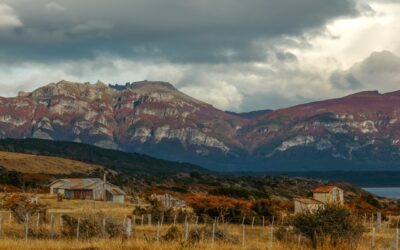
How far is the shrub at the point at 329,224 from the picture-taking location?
27.8m

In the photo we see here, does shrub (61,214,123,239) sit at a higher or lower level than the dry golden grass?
lower

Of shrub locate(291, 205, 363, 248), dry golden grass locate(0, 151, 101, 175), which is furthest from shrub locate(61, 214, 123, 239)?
dry golden grass locate(0, 151, 101, 175)

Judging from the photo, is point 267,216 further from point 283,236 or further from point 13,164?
point 13,164

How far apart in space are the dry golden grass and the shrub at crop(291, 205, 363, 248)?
144 metres

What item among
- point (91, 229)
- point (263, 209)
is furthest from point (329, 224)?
point (263, 209)

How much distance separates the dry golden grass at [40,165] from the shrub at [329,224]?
144 meters

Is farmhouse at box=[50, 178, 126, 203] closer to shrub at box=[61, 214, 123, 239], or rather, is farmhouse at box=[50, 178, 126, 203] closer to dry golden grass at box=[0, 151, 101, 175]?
dry golden grass at box=[0, 151, 101, 175]

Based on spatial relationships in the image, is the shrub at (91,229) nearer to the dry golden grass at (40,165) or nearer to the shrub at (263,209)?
the shrub at (263,209)

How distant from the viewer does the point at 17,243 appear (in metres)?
24.9

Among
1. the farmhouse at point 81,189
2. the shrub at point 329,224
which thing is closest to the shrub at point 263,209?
the farmhouse at point 81,189

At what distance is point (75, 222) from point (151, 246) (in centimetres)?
1234

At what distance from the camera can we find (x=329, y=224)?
28250mm

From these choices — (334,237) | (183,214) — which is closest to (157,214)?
(183,214)

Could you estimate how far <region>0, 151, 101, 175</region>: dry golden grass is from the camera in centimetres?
17200
